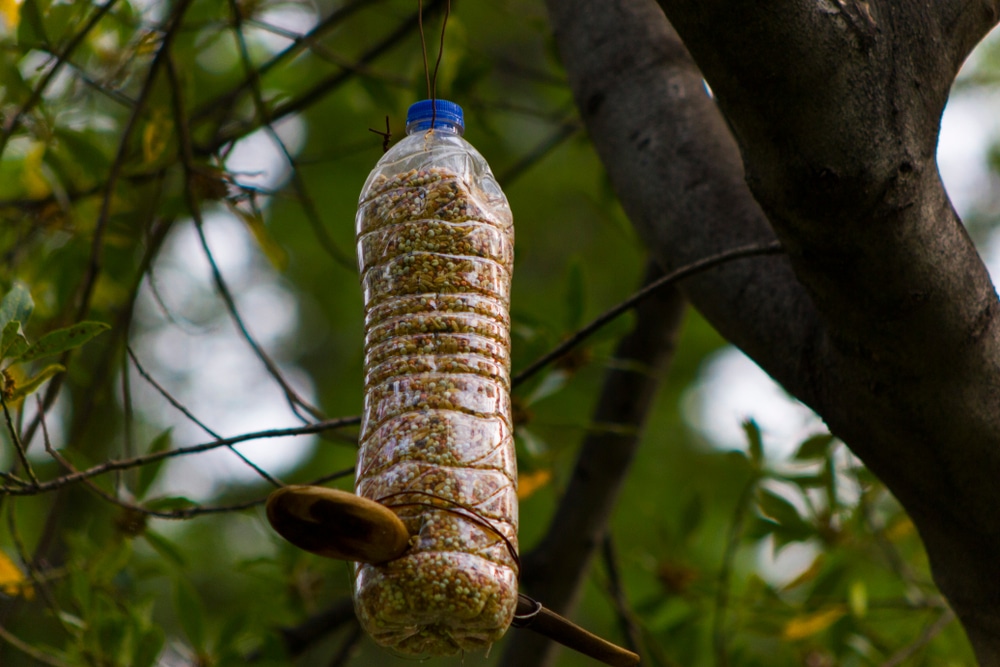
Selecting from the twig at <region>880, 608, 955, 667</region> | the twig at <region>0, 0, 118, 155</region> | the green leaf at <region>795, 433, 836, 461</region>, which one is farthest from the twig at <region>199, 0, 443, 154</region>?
the twig at <region>880, 608, 955, 667</region>

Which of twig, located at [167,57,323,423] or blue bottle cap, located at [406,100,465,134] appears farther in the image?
twig, located at [167,57,323,423]

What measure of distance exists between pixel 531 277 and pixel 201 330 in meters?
2.75

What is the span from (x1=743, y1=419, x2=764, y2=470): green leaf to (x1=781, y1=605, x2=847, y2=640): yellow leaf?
0.47m

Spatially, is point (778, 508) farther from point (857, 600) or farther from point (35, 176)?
point (35, 176)

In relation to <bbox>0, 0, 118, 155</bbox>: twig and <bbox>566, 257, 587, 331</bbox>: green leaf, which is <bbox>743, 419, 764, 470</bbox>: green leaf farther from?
<bbox>0, 0, 118, 155</bbox>: twig

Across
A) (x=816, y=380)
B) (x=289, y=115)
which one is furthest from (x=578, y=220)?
(x=816, y=380)

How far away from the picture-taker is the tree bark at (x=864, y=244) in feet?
3.33

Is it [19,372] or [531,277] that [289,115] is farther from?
[531,277]

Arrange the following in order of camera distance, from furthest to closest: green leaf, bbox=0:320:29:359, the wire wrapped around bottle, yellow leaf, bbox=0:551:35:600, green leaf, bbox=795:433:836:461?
1. green leaf, bbox=795:433:836:461
2. yellow leaf, bbox=0:551:35:600
3. green leaf, bbox=0:320:29:359
4. the wire wrapped around bottle

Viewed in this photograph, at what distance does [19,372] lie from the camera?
1590 mm

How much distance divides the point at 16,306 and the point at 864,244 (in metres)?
1.07

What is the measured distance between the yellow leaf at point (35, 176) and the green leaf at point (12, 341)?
3.86ft

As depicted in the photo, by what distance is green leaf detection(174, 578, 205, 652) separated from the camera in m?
2.05

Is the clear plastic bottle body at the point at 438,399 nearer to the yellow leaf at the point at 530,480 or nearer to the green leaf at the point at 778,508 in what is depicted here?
the yellow leaf at the point at 530,480
